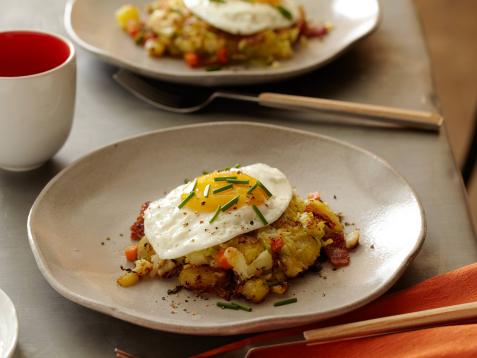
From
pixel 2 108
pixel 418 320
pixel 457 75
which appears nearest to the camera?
pixel 418 320

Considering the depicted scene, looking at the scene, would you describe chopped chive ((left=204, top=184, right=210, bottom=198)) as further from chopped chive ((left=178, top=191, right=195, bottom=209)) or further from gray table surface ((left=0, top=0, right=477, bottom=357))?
gray table surface ((left=0, top=0, right=477, bottom=357))

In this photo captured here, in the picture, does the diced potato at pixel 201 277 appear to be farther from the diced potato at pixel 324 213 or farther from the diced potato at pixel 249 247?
the diced potato at pixel 324 213

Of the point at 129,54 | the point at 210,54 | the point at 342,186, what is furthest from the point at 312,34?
the point at 342,186

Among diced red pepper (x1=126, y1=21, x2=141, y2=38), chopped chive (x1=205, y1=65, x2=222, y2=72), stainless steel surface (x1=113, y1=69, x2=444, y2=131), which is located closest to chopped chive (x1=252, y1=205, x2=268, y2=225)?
stainless steel surface (x1=113, y1=69, x2=444, y2=131)

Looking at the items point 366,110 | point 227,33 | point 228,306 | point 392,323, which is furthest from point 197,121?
point 392,323

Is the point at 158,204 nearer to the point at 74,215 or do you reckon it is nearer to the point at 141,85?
the point at 74,215
